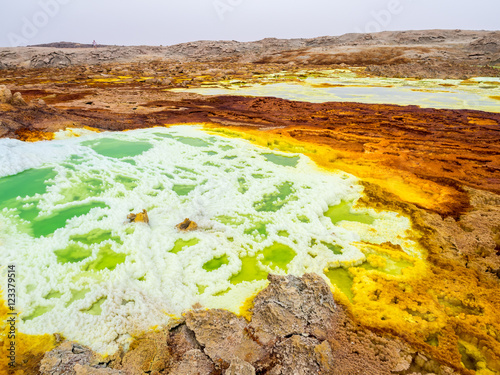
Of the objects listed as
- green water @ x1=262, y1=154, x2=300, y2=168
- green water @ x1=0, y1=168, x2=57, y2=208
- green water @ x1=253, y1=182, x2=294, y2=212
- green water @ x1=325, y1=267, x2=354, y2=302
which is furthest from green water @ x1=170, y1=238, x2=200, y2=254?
green water @ x1=262, y1=154, x2=300, y2=168

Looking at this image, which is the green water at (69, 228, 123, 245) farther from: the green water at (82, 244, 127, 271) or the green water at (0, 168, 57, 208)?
the green water at (0, 168, 57, 208)

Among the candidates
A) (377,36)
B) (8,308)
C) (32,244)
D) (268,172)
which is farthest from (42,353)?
(377,36)

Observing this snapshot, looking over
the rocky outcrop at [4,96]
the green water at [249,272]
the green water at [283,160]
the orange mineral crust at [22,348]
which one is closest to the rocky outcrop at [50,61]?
the rocky outcrop at [4,96]

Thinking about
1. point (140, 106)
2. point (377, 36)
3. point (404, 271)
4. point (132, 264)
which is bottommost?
point (404, 271)

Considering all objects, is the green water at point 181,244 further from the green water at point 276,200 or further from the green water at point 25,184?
the green water at point 25,184

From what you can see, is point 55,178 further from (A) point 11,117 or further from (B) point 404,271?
(B) point 404,271
